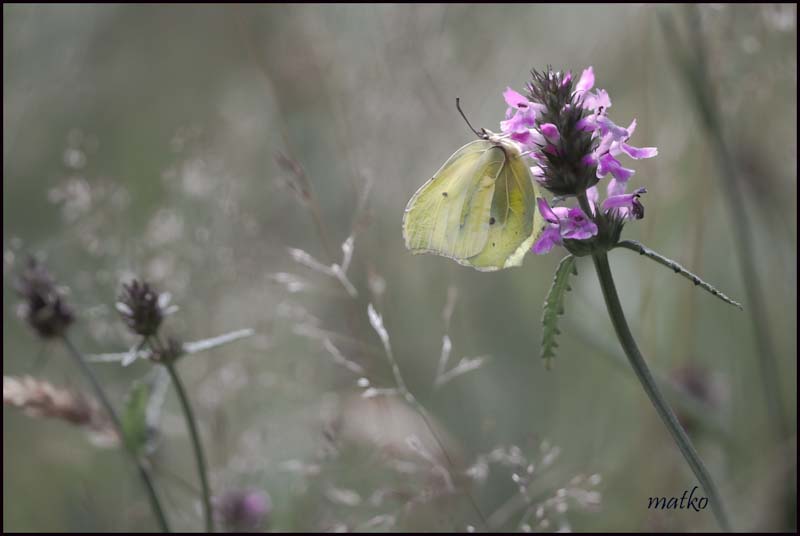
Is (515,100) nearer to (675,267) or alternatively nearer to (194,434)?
(675,267)

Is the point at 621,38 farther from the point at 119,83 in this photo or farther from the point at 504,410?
the point at 119,83

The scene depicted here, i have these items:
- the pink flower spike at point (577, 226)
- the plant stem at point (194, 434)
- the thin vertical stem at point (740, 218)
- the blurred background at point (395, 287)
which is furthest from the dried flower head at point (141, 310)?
the thin vertical stem at point (740, 218)

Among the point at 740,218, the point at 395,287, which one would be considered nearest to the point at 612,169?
the point at 740,218

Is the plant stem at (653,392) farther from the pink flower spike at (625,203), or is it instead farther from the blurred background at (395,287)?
the blurred background at (395,287)

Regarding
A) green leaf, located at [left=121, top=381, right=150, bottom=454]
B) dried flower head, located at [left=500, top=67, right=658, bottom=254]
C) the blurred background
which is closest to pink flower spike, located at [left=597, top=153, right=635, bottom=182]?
dried flower head, located at [left=500, top=67, right=658, bottom=254]

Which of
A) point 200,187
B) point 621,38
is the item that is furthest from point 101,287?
point 621,38
